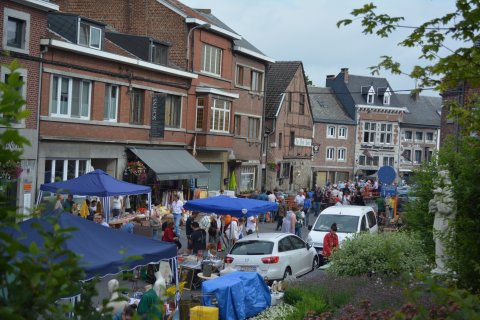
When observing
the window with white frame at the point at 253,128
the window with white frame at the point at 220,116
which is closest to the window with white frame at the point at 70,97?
the window with white frame at the point at 220,116

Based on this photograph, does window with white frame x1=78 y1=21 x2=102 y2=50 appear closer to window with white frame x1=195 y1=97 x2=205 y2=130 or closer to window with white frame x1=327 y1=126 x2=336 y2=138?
window with white frame x1=195 y1=97 x2=205 y2=130

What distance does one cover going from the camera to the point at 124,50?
28.7m

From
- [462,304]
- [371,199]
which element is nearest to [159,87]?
[371,199]

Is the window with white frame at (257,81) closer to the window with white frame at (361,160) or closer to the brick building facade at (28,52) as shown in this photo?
the brick building facade at (28,52)

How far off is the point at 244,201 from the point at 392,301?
10018 mm

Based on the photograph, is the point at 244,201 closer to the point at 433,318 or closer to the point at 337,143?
the point at 433,318

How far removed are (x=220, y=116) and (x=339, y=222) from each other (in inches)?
571

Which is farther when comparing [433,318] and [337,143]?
[337,143]

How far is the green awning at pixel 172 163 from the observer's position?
28.1m

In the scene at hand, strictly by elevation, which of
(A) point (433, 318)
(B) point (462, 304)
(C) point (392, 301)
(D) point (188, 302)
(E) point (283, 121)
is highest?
(E) point (283, 121)

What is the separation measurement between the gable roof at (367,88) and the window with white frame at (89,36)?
43552 millimetres

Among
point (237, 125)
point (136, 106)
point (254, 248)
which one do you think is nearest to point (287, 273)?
point (254, 248)

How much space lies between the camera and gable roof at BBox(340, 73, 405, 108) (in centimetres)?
6681

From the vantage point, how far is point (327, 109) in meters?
65.2
